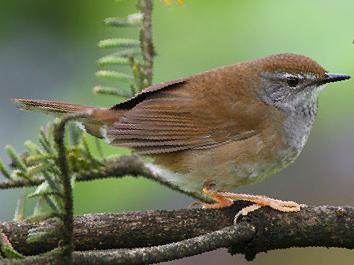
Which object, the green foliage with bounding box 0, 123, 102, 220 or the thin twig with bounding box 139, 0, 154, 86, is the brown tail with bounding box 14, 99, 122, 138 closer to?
the thin twig with bounding box 139, 0, 154, 86

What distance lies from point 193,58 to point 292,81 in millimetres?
590

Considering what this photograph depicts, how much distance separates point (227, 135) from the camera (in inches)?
176

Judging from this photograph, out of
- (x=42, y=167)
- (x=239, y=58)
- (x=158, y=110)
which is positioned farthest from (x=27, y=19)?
(x=42, y=167)

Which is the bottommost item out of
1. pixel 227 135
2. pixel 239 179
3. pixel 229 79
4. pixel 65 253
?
pixel 65 253

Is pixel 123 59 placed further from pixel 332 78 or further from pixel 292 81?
pixel 292 81

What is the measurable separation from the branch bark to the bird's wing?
80 cm

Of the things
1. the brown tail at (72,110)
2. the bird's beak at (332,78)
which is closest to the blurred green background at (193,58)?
the bird's beak at (332,78)

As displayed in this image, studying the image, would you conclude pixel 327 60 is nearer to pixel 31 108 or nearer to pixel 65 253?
pixel 31 108

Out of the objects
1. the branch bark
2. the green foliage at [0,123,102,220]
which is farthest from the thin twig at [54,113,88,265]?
the branch bark

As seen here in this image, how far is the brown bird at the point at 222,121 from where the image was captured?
424 centimetres

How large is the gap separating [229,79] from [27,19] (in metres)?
2.13

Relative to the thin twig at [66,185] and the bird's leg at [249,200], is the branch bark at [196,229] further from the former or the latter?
the thin twig at [66,185]

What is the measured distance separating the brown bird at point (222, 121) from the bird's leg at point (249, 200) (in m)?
0.01

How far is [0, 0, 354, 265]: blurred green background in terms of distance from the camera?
4.11 meters
